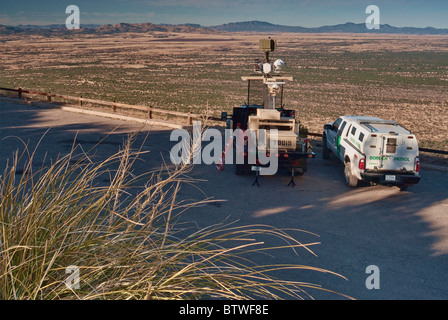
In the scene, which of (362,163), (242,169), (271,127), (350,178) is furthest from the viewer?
(271,127)

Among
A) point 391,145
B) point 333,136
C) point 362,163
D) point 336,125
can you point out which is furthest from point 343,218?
point 336,125

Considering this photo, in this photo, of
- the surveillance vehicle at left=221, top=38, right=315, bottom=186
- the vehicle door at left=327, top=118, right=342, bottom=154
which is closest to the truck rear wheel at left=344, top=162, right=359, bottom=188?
the surveillance vehicle at left=221, top=38, right=315, bottom=186

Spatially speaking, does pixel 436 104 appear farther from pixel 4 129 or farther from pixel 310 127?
pixel 4 129

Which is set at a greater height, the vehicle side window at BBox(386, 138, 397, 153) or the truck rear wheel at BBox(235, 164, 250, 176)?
the vehicle side window at BBox(386, 138, 397, 153)

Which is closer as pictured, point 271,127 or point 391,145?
point 391,145

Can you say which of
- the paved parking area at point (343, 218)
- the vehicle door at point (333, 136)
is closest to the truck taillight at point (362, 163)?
the paved parking area at point (343, 218)

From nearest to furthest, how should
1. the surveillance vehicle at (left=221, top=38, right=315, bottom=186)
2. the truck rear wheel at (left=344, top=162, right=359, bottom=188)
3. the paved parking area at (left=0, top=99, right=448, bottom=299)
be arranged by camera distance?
1. the paved parking area at (left=0, top=99, right=448, bottom=299)
2. the truck rear wheel at (left=344, top=162, right=359, bottom=188)
3. the surveillance vehicle at (left=221, top=38, right=315, bottom=186)

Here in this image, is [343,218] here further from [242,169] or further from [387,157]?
[242,169]

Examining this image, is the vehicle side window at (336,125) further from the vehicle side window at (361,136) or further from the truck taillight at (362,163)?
the truck taillight at (362,163)

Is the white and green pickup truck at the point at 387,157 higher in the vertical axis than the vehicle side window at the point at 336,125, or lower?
lower

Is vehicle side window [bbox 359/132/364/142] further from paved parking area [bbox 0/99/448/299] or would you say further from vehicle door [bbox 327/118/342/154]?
vehicle door [bbox 327/118/342/154]
